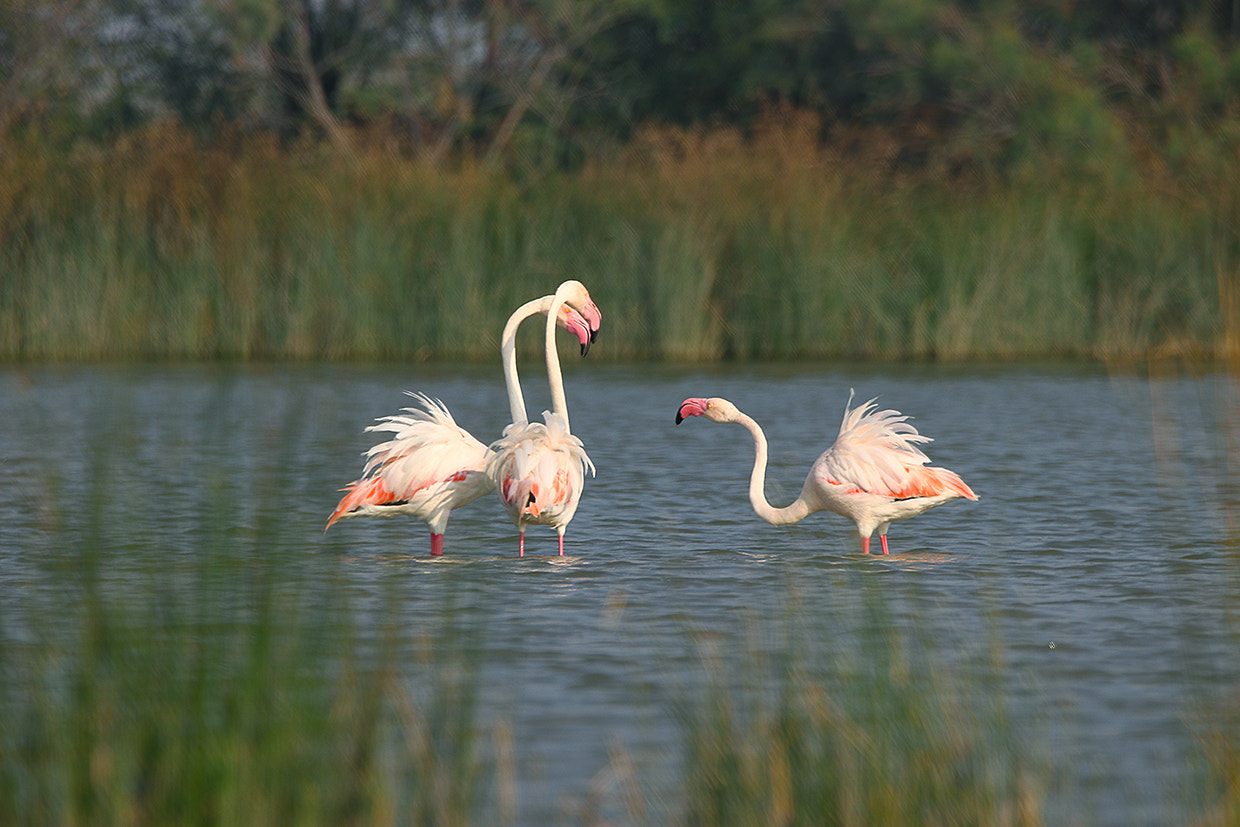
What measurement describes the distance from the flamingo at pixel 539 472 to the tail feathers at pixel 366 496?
0.46 metres

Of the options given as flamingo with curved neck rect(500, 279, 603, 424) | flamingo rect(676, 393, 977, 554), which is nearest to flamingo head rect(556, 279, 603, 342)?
flamingo with curved neck rect(500, 279, 603, 424)

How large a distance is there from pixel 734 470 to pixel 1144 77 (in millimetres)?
17559

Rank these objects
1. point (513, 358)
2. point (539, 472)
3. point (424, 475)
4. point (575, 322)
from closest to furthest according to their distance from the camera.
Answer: point (539, 472) < point (424, 475) < point (513, 358) < point (575, 322)

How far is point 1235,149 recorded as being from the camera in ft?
52.7

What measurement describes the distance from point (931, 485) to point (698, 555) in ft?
3.59

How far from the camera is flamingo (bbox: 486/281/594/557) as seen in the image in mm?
7285

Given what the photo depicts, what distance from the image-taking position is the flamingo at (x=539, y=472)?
7.29 metres

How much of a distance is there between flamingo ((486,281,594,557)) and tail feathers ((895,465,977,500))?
144 cm

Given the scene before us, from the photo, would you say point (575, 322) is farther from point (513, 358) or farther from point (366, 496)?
point (366, 496)

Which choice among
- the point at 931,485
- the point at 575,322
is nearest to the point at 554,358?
the point at 575,322

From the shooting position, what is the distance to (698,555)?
7.71 metres

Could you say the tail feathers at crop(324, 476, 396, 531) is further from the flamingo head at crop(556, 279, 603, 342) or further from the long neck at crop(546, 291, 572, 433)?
the flamingo head at crop(556, 279, 603, 342)

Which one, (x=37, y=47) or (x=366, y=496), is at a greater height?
(x=37, y=47)

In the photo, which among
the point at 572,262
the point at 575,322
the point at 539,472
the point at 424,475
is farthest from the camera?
the point at 572,262
